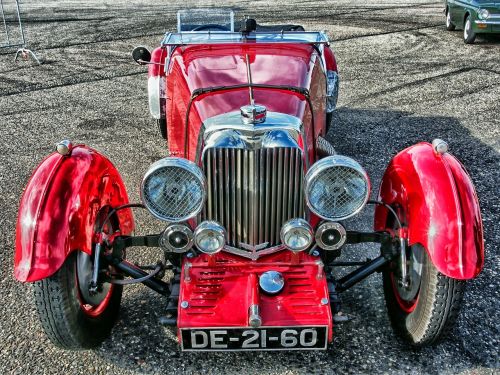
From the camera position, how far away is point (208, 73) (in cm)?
374

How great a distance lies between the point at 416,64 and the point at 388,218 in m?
6.89

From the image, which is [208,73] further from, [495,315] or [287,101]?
[495,315]

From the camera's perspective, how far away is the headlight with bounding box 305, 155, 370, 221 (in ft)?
9.05

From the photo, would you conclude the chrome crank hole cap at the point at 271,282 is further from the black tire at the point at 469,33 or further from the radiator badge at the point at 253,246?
the black tire at the point at 469,33

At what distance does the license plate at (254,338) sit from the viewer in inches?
110

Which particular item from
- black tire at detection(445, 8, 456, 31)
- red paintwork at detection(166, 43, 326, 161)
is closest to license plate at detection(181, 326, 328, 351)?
red paintwork at detection(166, 43, 326, 161)

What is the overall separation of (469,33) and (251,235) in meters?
9.61

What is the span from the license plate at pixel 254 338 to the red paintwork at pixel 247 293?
0.11 feet

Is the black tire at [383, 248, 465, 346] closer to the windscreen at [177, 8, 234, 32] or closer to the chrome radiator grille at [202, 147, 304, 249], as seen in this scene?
the chrome radiator grille at [202, 147, 304, 249]

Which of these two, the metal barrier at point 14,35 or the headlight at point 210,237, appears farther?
the metal barrier at point 14,35

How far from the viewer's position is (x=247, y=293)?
2.96 meters

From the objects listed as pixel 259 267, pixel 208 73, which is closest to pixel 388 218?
pixel 259 267

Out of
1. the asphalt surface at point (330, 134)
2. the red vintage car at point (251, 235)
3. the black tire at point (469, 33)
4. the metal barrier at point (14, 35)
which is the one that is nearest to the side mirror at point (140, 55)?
the asphalt surface at point (330, 134)

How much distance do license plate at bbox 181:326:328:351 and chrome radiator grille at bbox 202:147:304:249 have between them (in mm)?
548
